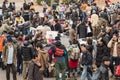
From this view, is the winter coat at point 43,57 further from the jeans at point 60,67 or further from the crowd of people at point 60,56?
the jeans at point 60,67

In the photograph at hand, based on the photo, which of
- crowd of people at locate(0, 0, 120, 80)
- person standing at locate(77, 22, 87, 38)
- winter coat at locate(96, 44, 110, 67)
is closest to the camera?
crowd of people at locate(0, 0, 120, 80)

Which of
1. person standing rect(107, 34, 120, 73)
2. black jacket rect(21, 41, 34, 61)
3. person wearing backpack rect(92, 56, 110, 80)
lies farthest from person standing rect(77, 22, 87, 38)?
person wearing backpack rect(92, 56, 110, 80)

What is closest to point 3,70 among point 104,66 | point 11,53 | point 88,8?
point 11,53

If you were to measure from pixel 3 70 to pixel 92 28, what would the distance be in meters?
5.13

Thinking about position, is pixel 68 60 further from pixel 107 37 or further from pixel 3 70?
pixel 3 70

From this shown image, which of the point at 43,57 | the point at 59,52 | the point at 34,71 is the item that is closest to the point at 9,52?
the point at 43,57

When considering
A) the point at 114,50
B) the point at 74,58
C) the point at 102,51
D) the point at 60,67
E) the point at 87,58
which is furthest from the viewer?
the point at 114,50

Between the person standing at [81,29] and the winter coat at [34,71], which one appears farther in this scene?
the person standing at [81,29]

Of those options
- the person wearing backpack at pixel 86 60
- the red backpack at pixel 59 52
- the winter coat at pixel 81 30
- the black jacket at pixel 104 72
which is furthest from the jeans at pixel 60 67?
the winter coat at pixel 81 30

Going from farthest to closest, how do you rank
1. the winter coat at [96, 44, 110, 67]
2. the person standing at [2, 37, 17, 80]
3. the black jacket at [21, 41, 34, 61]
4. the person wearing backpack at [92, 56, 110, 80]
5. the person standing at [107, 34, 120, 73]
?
the person standing at [107, 34, 120, 73] < the winter coat at [96, 44, 110, 67] < the person standing at [2, 37, 17, 80] < the black jacket at [21, 41, 34, 61] < the person wearing backpack at [92, 56, 110, 80]

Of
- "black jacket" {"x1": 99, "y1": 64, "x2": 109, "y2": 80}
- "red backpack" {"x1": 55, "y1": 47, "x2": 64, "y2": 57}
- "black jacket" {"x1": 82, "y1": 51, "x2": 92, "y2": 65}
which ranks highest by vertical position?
"red backpack" {"x1": 55, "y1": 47, "x2": 64, "y2": 57}

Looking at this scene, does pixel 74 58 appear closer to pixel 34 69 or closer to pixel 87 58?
pixel 87 58

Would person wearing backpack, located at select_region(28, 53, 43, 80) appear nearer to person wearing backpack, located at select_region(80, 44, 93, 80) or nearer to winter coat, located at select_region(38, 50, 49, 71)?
winter coat, located at select_region(38, 50, 49, 71)

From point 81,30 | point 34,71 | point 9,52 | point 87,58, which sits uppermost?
point 81,30
